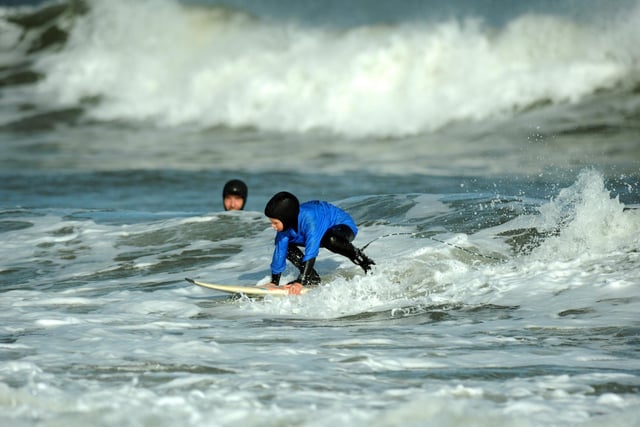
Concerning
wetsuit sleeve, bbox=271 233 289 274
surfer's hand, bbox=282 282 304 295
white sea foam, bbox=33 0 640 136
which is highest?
white sea foam, bbox=33 0 640 136

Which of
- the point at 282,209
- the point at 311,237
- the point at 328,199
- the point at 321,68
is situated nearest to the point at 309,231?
the point at 311,237

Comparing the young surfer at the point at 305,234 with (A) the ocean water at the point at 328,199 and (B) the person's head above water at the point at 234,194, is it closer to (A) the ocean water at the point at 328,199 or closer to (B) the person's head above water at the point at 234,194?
(A) the ocean water at the point at 328,199

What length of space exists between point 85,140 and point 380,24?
23.4ft

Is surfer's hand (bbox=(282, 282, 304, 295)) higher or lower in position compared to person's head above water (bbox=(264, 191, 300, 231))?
lower

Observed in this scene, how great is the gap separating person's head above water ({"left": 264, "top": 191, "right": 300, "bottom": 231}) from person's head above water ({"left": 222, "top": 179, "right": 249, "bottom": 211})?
4.93 m

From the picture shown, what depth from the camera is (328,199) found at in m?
15.5

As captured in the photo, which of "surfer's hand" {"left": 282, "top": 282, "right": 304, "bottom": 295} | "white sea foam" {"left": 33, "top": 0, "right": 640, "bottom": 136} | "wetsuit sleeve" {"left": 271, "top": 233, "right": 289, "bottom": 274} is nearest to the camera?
"surfer's hand" {"left": 282, "top": 282, "right": 304, "bottom": 295}

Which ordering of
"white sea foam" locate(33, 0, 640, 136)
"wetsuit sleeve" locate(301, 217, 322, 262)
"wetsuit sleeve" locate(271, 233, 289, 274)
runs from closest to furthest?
"wetsuit sleeve" locate(301, 217, 322, 262) < "wetsuit sleeve" locate(271, 233, 289, 274) < "white sea foam" locate(33, 0, 640, 136)

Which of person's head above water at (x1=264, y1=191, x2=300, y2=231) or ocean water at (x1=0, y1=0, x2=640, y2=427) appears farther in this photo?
person's head above water at (x1=264, y1=191, x2=300, y2=231)

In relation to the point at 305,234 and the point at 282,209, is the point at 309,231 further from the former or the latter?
the point at 282,209

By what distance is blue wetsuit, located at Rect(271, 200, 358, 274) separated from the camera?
25.5ft

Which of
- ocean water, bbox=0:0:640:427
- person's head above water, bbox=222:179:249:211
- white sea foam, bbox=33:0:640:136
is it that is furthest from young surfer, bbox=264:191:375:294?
white sea foam, bbox=33:0:640:136

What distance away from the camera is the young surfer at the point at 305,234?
764 centimetres

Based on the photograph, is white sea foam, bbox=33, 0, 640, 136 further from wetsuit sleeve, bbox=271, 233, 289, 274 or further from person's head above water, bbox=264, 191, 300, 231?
person's head above water, bbox=264, 191, 300, 231
